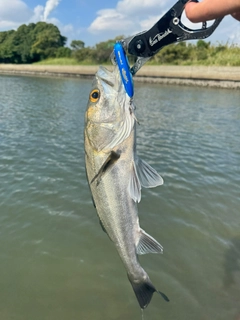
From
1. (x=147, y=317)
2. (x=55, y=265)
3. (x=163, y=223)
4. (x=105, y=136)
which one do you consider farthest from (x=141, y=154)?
(x=105, y=136)

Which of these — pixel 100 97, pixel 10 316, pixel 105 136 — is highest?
pixel 100 97

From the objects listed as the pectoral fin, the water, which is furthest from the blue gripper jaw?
the water

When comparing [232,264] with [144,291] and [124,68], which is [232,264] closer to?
[144,291]

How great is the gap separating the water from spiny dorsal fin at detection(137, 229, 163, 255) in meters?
1.74

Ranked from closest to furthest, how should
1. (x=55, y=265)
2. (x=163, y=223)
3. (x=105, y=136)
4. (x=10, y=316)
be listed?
(x=105, y=136) → (x=10, y=316) → (x=55, y=265) → (x=163, y=223)

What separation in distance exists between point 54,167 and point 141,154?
304 cm

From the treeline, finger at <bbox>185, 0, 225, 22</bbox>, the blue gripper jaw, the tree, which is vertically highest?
the tree

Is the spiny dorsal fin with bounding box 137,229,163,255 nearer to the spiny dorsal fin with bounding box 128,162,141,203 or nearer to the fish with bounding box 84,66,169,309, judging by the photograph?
the fish with bounding box 84,66,169,309

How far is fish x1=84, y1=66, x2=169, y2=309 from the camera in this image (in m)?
2.51

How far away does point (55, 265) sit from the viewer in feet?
15.8

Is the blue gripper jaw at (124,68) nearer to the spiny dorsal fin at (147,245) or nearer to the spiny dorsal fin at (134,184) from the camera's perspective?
the spiny dorsal fin at (134,184)

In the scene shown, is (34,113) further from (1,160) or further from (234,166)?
(234,166)

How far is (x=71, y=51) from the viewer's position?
7475 centimetres

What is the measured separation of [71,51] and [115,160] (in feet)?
257
